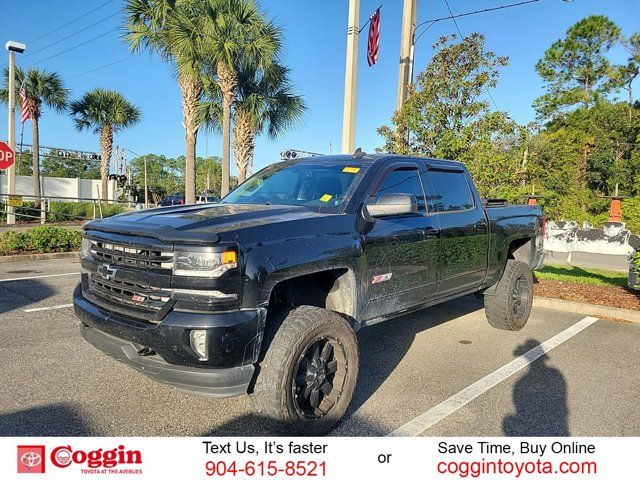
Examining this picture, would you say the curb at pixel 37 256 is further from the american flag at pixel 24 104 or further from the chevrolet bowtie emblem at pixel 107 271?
the american flag at pixel 24 104

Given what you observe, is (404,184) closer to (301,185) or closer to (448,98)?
(301,185)

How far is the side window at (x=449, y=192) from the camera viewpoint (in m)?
4.57

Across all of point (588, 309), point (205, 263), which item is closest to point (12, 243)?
A: point (205, 263)

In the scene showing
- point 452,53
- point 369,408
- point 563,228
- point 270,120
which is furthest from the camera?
point 270,120

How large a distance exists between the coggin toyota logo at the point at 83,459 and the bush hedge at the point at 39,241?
9.19m

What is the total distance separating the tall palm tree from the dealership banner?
1545 centimetres

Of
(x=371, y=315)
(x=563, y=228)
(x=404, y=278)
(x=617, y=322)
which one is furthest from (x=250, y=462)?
(x=563, y=228)

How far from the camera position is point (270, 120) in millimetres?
19203

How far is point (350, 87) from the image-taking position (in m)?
10.4

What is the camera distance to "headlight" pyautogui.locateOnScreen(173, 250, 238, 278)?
8.48 ft

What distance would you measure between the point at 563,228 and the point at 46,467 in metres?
10.8

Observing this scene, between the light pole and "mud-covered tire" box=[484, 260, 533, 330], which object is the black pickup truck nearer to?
"mud-covered tire" box=[484, 260, 533, 330]

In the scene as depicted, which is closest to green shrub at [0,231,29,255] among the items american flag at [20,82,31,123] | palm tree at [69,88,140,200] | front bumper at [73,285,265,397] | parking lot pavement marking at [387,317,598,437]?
front bumper at [73,285,265,397]

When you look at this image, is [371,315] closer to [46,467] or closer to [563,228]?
[46,467]
